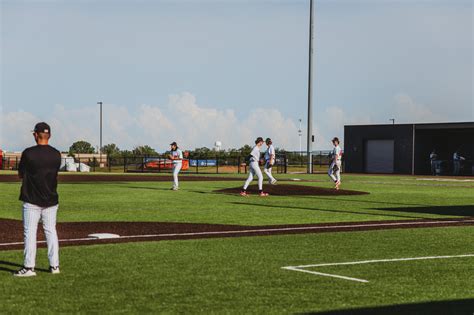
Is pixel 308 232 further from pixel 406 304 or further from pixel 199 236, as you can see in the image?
pixel 406 304

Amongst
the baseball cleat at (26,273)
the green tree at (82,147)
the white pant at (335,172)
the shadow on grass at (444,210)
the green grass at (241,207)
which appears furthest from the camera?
the green tree at (82,147)

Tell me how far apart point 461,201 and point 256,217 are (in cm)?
932

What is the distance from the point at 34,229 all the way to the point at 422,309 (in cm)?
457

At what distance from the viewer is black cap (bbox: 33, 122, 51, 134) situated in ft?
30.1

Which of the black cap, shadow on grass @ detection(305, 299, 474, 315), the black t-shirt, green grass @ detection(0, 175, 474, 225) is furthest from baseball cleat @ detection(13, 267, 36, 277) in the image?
green grass @ detection(0, 175, 474, 225)

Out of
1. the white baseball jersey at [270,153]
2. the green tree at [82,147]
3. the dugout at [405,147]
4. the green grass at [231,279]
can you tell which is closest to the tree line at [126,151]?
the green tree at [82,147]

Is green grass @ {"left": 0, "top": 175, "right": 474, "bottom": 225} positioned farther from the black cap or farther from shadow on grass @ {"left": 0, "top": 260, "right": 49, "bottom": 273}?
the black cap

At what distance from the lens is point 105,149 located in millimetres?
130500

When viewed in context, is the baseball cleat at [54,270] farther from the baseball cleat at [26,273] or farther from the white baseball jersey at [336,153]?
the white baseball jersey at [336,153]

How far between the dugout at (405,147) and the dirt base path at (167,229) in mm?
44854

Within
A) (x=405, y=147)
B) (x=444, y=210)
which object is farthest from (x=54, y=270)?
(x=405, y=147)

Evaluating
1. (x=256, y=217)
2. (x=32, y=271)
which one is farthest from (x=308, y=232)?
(x=32, y=271)

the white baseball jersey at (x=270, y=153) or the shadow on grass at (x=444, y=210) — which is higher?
the white baseball jersey at (x=270, y=153)

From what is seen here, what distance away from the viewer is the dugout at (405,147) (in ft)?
202
